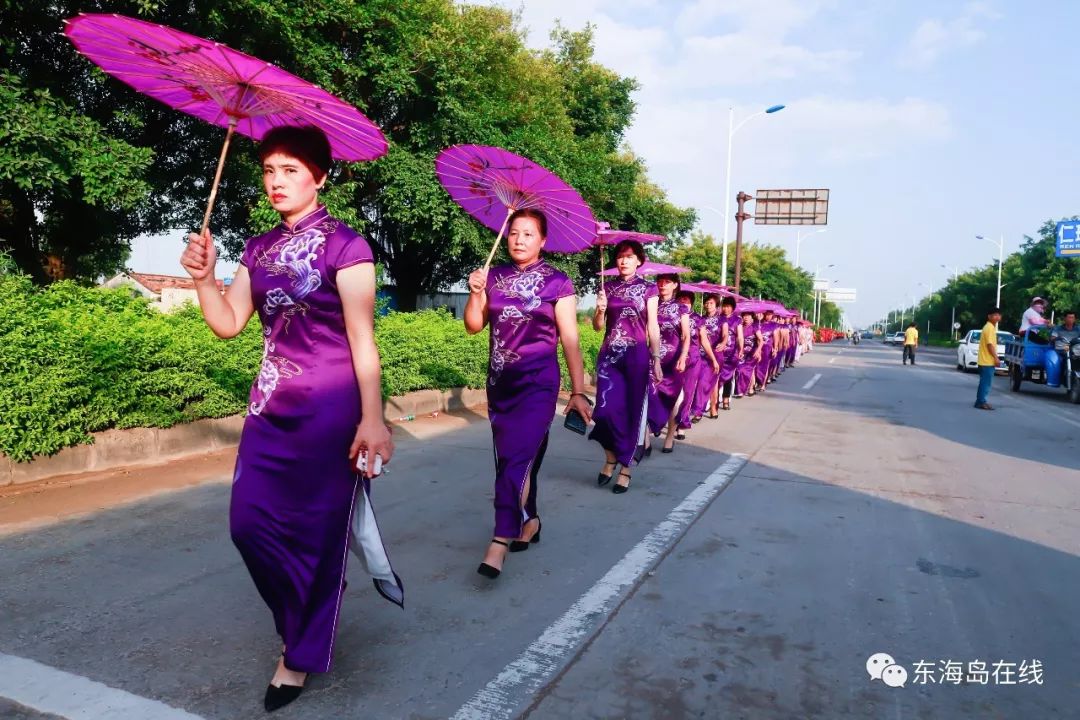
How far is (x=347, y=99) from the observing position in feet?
49.1

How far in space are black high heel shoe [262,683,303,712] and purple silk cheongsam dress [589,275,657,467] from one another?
12.2ft

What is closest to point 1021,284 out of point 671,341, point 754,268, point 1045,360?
point 754,268

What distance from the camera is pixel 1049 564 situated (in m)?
4.44

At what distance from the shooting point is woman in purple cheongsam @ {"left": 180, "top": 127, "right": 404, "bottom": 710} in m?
2.59

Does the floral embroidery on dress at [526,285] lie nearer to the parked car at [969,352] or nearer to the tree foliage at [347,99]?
the tree foliage at [347,99]

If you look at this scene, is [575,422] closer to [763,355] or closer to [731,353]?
[731,353]

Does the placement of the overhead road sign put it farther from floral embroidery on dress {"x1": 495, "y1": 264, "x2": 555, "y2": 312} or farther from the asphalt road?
floral embroidery on dress {"x1": 495, "y1": 264, "x2": 555, "y2": 312}

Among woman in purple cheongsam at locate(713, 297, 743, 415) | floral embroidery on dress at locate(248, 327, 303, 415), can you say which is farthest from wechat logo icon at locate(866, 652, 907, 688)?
woman in purple cheongsam at locate(713, 297, 743, 415)

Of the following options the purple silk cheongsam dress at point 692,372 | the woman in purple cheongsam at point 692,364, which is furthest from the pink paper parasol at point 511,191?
the purple silk cheongsam dress at point 692,372

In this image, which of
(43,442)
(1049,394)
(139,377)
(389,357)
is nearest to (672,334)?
(389,357)

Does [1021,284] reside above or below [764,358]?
above

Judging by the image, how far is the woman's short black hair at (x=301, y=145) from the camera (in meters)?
2.66

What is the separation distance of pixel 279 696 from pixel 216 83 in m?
2.08

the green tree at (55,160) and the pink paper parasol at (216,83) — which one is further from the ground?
the green tree at (55,160)
